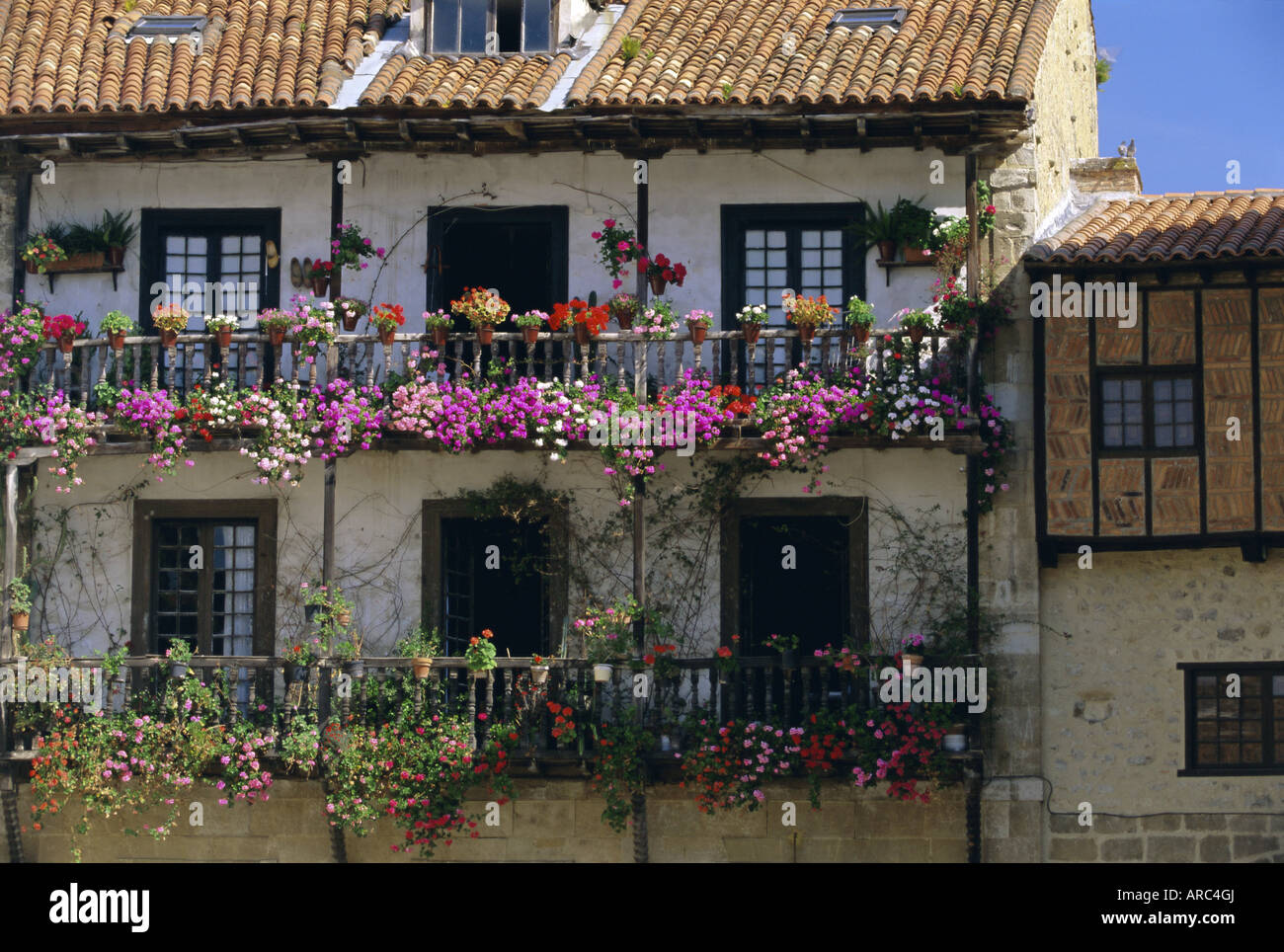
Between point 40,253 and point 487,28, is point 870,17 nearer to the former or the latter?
point 487,28

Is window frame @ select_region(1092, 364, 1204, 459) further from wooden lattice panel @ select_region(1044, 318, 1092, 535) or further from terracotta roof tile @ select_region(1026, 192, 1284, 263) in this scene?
terracotta roof tile @ select_region(1026, 192, 1284, 263)

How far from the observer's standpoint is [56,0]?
989 inches

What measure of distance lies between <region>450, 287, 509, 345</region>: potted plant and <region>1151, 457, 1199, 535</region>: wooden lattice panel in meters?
6.07

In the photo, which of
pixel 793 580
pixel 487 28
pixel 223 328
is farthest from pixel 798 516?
pixel 487 28

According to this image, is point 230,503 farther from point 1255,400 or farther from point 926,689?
point 1255,400

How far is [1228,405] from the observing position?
21984 mm

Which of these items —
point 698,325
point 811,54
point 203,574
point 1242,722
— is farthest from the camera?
point 811,54

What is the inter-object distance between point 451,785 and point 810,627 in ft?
12.3

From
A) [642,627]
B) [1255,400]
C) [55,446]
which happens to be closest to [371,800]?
[642,627]

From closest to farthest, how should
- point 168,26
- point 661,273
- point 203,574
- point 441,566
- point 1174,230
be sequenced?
1. point 661,273
2. point 1174,230
3. point 441,566
4. point 203,574
5. point 168,26

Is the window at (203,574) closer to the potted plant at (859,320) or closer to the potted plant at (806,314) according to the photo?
the potted plant at (806,314)

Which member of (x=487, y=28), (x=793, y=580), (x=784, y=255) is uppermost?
(x=487, y=28)

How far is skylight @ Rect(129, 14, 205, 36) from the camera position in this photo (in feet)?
80.1

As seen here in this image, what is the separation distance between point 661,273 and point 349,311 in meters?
2.86
